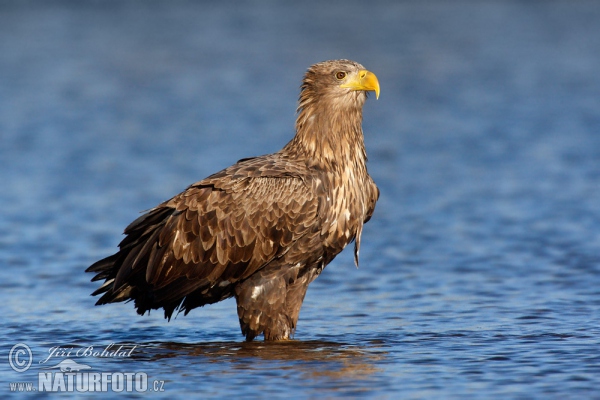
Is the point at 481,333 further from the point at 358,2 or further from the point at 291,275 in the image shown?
the point at 358,2

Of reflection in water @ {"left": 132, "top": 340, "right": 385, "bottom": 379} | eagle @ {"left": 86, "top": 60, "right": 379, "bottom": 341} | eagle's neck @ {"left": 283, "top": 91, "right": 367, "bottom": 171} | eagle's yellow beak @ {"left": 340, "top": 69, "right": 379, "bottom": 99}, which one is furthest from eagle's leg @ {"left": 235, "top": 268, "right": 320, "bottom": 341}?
eagle's yellow beak @ {"left": 340, "top": 69, "right": 379, "bottom": 99}

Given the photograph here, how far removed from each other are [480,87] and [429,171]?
7.73 m

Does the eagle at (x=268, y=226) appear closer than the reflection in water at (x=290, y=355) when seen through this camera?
No

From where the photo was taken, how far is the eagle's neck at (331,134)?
362 inches

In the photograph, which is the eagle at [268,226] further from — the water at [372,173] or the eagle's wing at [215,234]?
the water at [372,173]

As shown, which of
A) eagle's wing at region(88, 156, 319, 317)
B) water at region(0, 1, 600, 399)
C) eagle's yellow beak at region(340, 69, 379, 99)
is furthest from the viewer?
eagle's yellow beak at region(340, 69, 379, 99)

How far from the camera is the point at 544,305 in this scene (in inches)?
407

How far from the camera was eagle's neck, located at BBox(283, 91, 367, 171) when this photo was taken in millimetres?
9195

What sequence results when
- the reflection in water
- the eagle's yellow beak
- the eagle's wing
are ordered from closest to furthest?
1. the reflection in water
2. the eagle's wing
3. the eagle's yellow beak

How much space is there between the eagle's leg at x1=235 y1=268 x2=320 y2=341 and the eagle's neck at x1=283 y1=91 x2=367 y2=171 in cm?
90
